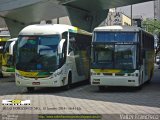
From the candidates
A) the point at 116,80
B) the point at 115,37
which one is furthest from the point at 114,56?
the point at 116,80

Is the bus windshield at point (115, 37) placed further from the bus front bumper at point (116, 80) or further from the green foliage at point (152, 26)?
the green foliage at point (152, 26)

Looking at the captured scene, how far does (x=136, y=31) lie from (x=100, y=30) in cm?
172

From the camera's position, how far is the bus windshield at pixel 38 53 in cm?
2223

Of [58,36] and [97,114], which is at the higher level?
[58,36]

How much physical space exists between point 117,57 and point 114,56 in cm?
14

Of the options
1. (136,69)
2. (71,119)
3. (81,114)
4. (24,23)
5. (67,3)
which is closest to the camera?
(71,119)

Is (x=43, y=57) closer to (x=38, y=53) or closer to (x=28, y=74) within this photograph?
(x=38, y=53)

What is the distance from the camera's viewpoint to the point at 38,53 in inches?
880

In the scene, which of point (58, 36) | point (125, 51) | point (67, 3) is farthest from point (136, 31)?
point (67, 3)

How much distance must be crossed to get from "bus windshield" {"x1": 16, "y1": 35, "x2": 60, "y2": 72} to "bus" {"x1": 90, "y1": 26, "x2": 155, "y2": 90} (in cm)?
185

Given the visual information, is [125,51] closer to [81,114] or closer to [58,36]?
[58,36]

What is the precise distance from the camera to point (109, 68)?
73.4 feet

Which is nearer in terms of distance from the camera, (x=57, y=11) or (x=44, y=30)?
(x=44, y=30)

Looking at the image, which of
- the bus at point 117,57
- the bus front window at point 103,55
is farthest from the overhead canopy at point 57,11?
the bus front window at point 103,55
